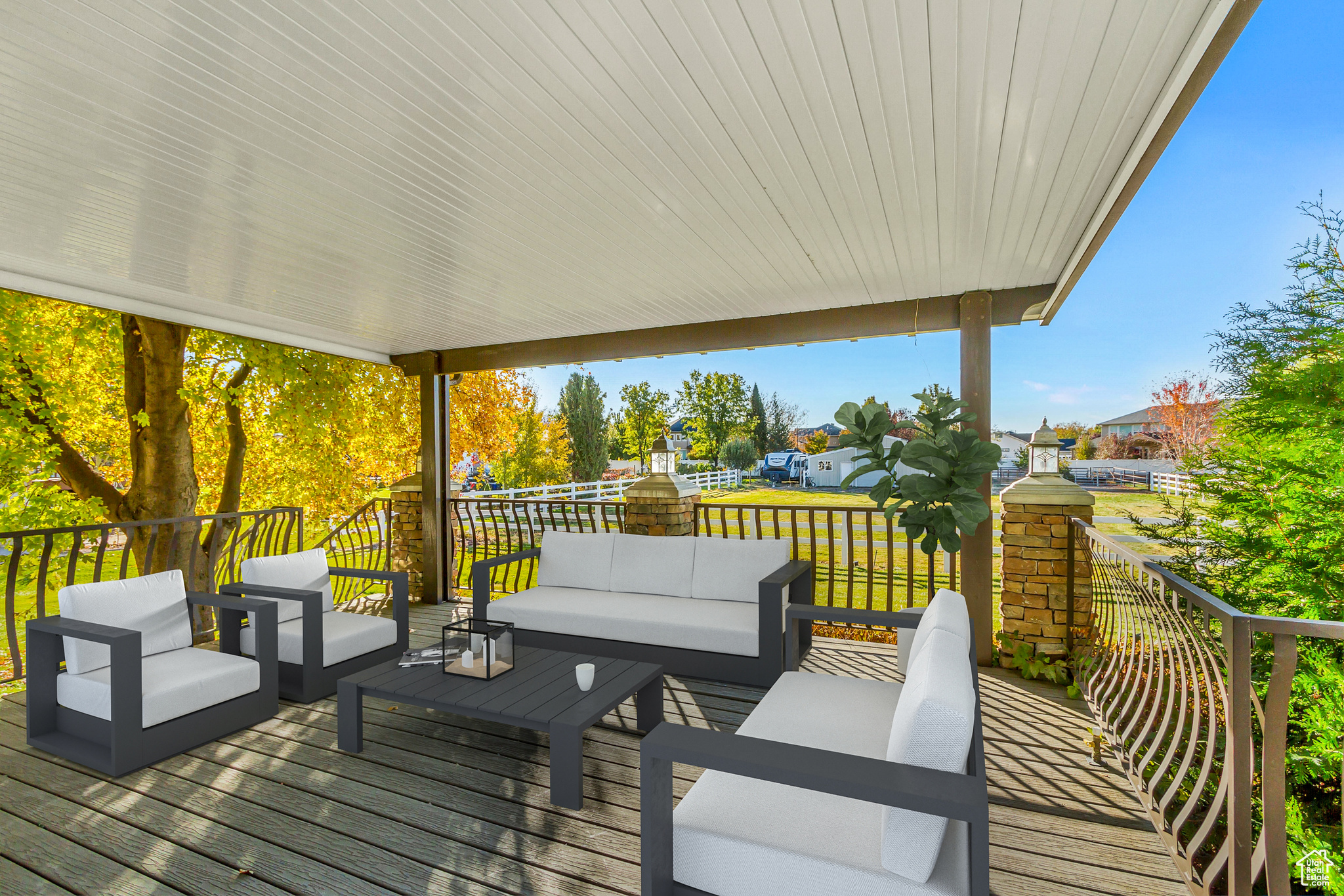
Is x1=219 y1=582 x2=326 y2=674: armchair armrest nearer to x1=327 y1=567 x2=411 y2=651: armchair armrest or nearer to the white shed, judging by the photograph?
x1=327 y1=567 x2=411 y2=651: armchair armrest

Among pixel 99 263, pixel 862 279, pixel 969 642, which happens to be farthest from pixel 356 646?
pixel 862 279

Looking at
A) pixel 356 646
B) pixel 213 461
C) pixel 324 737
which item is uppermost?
pixel 213 461

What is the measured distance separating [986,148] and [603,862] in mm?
3038

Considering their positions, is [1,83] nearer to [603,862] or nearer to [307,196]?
[307,196]

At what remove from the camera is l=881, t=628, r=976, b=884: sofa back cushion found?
1389mm

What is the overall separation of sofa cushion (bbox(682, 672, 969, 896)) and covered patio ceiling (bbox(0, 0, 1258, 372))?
2.17 m

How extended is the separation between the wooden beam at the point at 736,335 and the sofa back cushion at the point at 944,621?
9.08ft

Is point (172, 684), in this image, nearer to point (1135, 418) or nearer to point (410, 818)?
point (410, 818)

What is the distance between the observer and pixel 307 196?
2.77 metres

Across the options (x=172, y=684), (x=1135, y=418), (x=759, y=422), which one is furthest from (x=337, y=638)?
(x=759, y=422)

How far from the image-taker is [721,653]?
367cm

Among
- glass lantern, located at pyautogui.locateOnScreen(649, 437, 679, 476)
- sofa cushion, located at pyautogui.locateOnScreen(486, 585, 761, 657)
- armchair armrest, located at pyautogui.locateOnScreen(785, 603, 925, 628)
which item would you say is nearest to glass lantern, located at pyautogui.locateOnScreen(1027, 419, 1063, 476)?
armchair armrest, located at pyautogui.locateOnScreen(785, 603, 925, 628)

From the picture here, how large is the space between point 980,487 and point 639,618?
2.49 metres

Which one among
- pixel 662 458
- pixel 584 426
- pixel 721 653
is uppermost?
pixel 584 426
